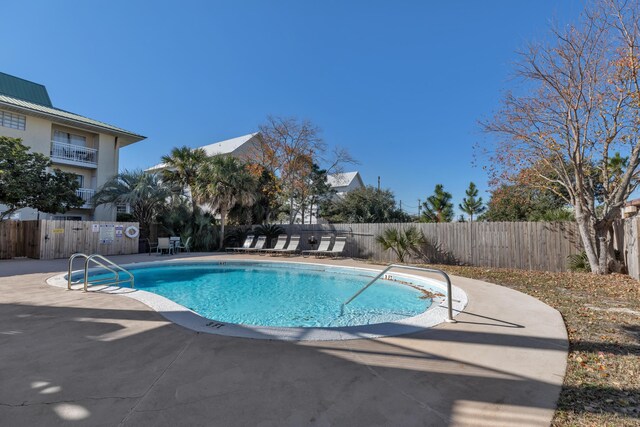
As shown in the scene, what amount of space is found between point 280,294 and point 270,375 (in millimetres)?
5671

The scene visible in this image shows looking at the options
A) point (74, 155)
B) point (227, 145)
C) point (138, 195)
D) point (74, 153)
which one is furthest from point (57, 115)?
point (227, 145)

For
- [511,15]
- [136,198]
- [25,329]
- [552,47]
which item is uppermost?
[511,15]

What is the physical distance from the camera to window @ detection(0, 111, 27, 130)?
16913 mm

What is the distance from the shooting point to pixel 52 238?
42.7 ft

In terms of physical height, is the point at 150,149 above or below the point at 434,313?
above

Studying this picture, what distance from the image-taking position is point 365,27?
1230 cm

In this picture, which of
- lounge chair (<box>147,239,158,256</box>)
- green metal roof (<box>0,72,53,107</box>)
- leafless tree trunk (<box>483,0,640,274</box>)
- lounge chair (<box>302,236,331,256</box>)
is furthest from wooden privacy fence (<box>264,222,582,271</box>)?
green metal roof (<box>0,72,53,107</box>)

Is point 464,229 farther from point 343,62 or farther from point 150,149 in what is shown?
point 150,149

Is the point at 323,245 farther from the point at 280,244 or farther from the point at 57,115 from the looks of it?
the point at 57,115

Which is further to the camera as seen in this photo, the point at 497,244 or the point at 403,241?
the point at 403,241

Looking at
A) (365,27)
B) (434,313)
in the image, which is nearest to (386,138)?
(365,27)

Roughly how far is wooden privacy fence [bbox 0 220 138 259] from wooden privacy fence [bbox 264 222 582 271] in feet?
44.3

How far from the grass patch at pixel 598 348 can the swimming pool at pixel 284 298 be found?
1729 millimetres

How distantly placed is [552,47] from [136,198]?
20.3m
